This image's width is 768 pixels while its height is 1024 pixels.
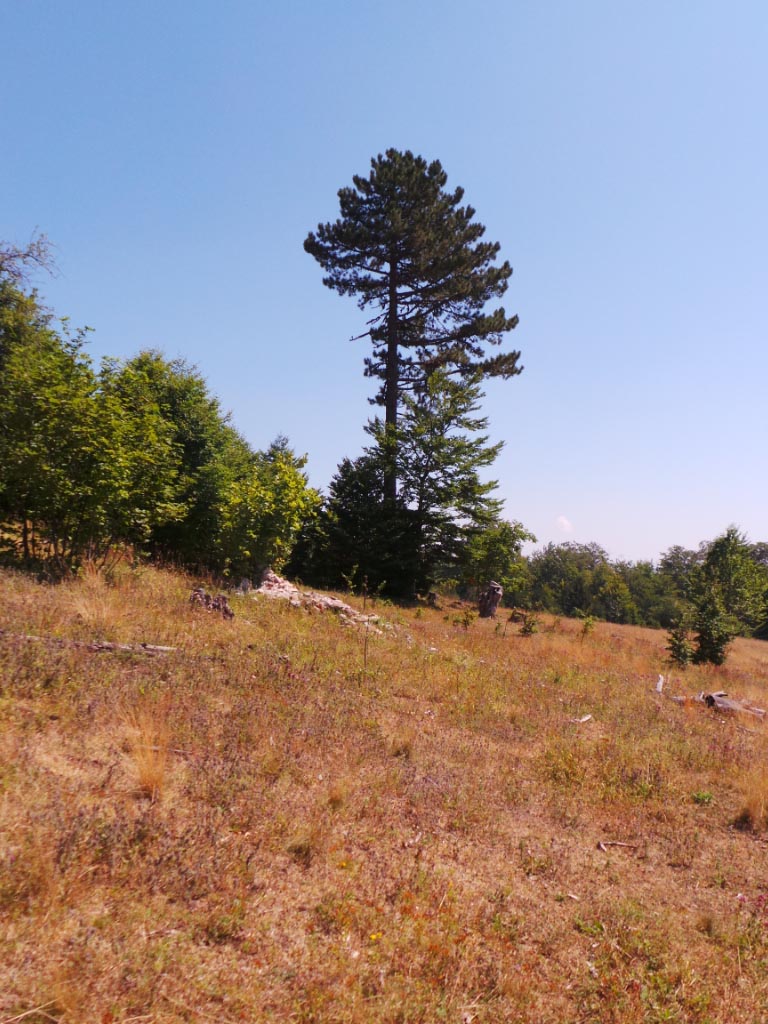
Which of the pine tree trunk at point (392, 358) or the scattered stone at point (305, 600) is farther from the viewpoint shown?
the pine tree trunk at point (392, 358)

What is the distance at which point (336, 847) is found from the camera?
12.5ft

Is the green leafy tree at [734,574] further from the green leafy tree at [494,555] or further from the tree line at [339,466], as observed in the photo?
the green leafy tree at [494,555]

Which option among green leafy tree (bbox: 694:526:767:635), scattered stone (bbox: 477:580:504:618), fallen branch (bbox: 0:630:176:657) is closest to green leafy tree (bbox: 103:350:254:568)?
fallen branch (bbox: 0:630:176:657)

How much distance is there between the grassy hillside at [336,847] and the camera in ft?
8.66

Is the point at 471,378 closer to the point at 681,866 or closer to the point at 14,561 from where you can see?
the point at 14,561

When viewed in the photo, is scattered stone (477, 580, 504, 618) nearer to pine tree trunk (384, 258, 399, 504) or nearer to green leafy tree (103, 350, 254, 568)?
pine tree trunk (384, 258, 399, 504)

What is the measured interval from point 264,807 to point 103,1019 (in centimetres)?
182

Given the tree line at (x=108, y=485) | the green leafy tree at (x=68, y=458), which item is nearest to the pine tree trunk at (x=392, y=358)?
the tree line at (x=108, y=485)

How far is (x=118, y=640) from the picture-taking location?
6.52 meters

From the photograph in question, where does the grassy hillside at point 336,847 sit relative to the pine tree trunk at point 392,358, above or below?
below

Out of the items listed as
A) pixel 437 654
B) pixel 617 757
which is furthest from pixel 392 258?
pixel 617 757

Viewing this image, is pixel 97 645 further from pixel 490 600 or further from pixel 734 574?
pixel 734 574

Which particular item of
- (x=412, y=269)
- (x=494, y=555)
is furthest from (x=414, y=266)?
(x=494, y=555)

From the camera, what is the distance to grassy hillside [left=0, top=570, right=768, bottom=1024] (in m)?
2.64
